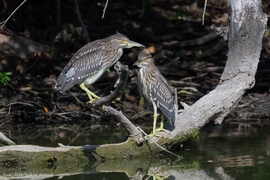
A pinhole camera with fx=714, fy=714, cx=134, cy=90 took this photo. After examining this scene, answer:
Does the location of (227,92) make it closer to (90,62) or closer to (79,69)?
(90,62)

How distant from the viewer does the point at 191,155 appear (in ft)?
31.9

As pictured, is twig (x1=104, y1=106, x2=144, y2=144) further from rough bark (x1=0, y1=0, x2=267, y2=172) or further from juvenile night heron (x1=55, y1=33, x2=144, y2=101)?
juvenile night heron (x1=55, y1=33, x2=144, y2=101)

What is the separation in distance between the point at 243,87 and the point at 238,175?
5.38 ft

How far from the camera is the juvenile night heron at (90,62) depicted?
33.1ft

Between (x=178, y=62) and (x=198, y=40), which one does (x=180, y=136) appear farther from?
(x=198, y=40)

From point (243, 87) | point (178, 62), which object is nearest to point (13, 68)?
point (178, 62)

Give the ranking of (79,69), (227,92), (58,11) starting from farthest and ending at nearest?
(58,11) → (79,69) → (227,92)

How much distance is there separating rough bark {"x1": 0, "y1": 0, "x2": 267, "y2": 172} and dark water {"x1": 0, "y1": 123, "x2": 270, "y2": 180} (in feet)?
0.56

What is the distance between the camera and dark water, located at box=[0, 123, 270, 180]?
8.62m

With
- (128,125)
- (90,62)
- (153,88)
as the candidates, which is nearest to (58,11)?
(90,62)

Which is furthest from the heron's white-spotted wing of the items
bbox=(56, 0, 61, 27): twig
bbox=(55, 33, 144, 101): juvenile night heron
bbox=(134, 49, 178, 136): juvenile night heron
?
bbox=(56, 0, 61, 27): twig

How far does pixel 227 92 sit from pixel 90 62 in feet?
6.60

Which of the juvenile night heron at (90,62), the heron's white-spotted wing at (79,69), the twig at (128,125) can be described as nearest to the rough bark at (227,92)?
the twig at (128,125)

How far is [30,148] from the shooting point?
29.3ft
